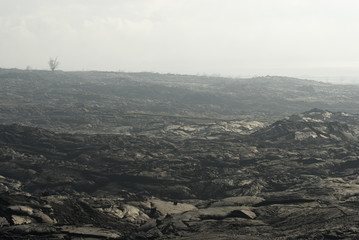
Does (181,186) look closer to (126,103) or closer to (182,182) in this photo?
(182,182)

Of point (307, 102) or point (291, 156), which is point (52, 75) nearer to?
point (307, 102)

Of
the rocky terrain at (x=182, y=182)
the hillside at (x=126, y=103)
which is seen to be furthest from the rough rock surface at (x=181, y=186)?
the hillside at (x=126, y=103)

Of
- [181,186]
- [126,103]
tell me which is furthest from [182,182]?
[126,103]

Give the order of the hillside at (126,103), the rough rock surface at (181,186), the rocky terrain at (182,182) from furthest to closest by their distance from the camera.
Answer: the hillside at (126,103), the rocky terrain at (182,182), the rough rock surface at (181,186)

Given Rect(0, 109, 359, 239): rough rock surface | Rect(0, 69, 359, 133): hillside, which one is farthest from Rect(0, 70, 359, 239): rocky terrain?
Rect(0, 69, 359, 133): hillside

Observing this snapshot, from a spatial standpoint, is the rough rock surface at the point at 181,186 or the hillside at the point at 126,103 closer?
the rough rock surface at the point at 181,186

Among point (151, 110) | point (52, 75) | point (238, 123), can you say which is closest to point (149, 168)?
point (238, 123)

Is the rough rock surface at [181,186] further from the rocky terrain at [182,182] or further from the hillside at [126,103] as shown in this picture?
the hillside at [126,103]

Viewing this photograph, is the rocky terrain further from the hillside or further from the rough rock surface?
the hillside
